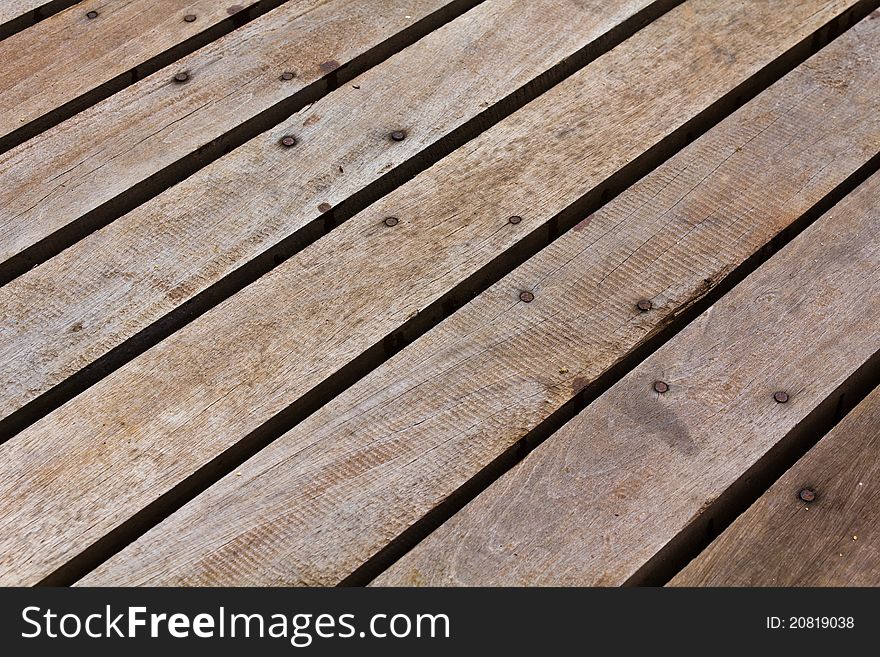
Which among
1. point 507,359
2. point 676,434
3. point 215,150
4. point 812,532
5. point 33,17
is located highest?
point 33,17

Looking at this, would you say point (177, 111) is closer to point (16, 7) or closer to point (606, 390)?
point (16, 7)

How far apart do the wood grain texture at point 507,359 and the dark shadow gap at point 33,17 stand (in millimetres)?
863

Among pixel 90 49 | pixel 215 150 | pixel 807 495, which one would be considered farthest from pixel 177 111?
pixel 807 495

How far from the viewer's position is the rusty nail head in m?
1.30

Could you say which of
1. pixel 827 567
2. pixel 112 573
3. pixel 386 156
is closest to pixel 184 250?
pixel 386 156

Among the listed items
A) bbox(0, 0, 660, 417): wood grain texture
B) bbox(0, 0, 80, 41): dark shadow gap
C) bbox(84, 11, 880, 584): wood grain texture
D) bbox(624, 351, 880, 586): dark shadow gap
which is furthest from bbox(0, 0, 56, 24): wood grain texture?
bbox(624, 351, 880, 586): dark shadow gap

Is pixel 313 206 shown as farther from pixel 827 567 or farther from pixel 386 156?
pixel 827 567

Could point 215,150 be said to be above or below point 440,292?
above

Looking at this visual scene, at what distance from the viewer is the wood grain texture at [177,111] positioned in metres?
1.62

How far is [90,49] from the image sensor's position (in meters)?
1.86

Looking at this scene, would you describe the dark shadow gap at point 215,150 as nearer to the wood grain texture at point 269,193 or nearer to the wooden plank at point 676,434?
the wood grain texture at point 269,193

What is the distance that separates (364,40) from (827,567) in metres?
1.09

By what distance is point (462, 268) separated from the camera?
1.52 metres

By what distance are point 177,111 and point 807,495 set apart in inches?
41.8
